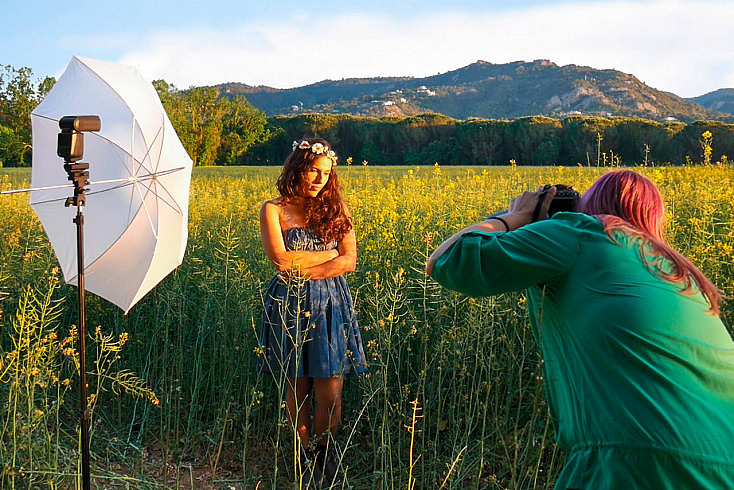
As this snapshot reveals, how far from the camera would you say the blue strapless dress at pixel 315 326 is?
3.04m

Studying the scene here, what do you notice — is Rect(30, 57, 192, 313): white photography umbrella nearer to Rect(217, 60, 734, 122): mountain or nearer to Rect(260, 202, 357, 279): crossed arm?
Rect(260, 202, 357, 279): crossed arm

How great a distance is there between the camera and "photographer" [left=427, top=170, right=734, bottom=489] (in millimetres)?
1411

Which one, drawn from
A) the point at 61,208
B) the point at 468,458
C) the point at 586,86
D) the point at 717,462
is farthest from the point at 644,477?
the point at 586,86

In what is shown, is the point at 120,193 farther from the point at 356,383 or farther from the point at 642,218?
the point at 642,218

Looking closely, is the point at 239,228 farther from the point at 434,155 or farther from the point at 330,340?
the point at 434,155

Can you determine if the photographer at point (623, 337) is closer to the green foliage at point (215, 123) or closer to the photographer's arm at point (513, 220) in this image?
the photographer's arm at point (513, 220)

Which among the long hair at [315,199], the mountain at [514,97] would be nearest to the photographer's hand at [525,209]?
the long hair at [315,199]

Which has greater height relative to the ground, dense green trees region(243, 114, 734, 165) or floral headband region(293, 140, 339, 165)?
dense green trees region(243, 114, 734, 165)

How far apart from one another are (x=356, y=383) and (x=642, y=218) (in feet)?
7.89

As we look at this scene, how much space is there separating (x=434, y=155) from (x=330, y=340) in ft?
101

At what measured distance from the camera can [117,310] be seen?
15.3 ft

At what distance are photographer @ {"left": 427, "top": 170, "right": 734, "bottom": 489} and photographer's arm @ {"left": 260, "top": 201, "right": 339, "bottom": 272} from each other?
149 centimetres

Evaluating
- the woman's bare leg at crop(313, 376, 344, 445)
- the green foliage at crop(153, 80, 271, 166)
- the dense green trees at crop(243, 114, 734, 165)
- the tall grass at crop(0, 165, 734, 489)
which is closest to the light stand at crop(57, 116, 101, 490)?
the tall grass at crop(0, 165, 734, 489)

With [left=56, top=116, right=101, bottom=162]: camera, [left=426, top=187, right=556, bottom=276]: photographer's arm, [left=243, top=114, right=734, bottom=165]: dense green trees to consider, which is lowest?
[left=426, top=187, right=556, bottom=276]: photographer's arm
